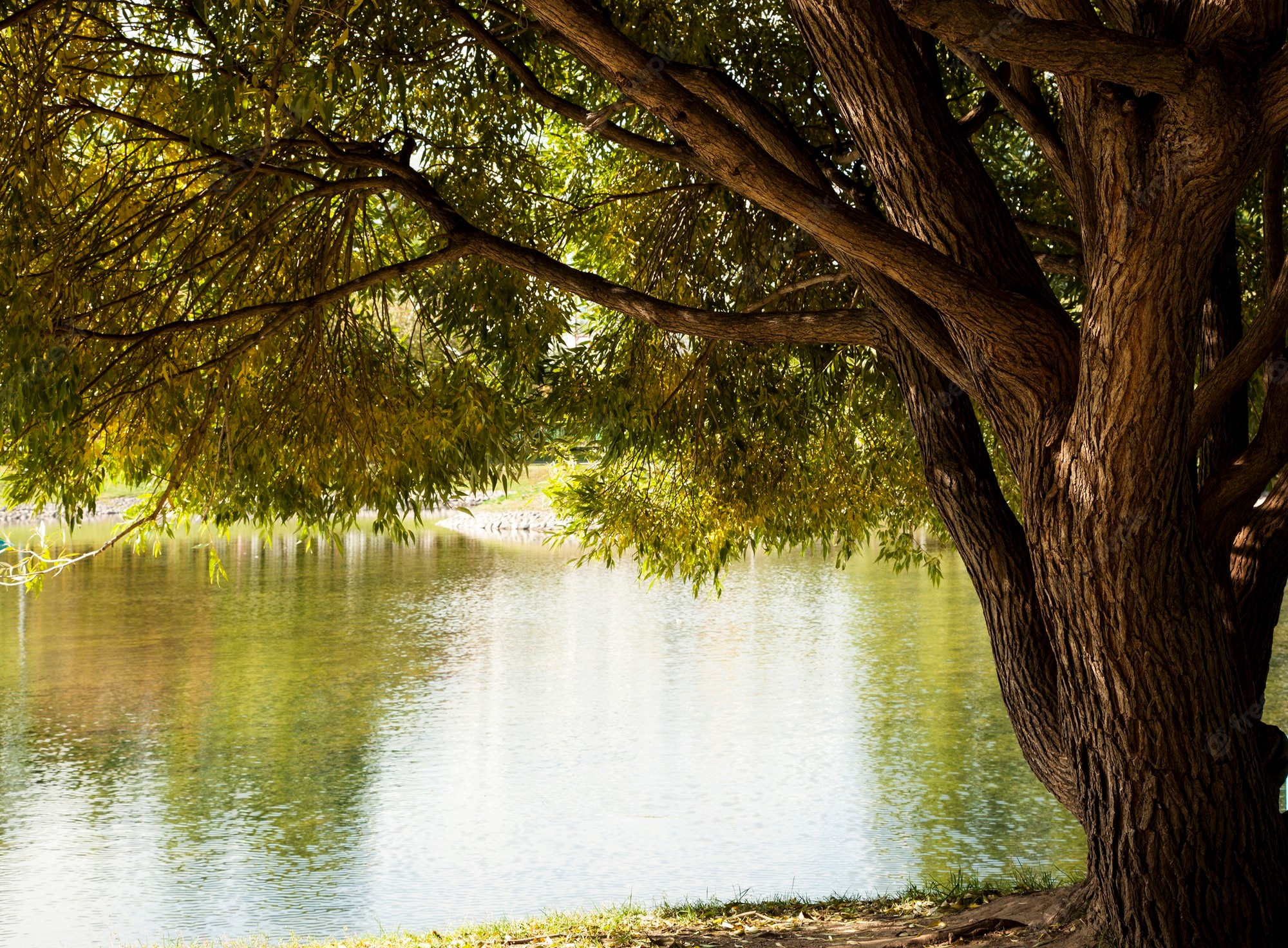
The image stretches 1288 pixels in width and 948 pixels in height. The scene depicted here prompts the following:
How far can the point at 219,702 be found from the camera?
16.9 m

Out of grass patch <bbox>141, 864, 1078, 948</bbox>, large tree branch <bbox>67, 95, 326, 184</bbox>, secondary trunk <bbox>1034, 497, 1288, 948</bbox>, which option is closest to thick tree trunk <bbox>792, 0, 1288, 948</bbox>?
secondary trunk <bbox>1034, 497, 1288, 948</bbox>

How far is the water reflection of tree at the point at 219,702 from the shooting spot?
1209cm

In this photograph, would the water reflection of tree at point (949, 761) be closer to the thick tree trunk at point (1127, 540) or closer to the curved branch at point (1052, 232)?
the curved branch at point (1052, 232)

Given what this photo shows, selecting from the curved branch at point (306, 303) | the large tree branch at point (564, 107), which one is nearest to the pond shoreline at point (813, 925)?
the curved branch at point (306, 303)

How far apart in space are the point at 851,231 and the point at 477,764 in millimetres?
11757

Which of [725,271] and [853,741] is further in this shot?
[853,741]

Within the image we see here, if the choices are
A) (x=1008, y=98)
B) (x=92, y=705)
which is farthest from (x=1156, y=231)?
(x=92, y=705)

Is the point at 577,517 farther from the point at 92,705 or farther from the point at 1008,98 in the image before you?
the point at 92,705

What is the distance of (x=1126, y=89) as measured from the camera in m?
3.18

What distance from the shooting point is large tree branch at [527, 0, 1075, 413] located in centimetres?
318

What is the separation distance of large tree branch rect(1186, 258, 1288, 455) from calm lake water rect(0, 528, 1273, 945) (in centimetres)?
655

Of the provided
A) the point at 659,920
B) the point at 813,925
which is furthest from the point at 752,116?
the point at 659,920

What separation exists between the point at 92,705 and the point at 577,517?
10.9 m

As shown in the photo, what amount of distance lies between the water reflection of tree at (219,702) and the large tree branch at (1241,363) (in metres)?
9.05
